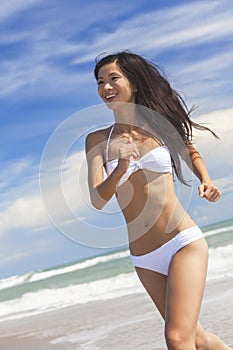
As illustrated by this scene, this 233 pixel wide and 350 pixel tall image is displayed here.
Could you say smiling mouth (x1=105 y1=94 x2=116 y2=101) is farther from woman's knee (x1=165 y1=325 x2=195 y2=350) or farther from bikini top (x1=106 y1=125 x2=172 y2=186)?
woman's knee (x1=165 y1=325 x2=195 y2=350)

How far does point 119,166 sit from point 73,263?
96.3ft

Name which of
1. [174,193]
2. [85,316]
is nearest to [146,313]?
[85,316]

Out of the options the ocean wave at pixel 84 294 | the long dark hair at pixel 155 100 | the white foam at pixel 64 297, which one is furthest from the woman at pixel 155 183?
the white foam at pixel 64 297

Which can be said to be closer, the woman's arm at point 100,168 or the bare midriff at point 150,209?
the woman's arm at point 100,168

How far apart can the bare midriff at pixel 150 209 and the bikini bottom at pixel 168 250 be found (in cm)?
3

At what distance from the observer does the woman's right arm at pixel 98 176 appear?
357 centimetres

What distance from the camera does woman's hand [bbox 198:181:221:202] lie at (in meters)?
3.83

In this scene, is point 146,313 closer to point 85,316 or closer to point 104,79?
point 85,316

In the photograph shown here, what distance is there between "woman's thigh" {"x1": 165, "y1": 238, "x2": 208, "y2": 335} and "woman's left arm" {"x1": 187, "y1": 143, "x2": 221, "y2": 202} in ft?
0.88

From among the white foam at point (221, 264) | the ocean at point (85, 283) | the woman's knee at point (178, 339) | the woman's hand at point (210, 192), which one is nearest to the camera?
the woman's knee at point (178, 339)

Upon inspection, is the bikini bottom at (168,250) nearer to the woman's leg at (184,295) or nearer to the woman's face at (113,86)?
the woman's leg at (184,295)

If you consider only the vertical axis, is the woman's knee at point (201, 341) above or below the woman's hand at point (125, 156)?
below

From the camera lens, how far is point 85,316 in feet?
32.3

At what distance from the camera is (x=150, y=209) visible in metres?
4.00
